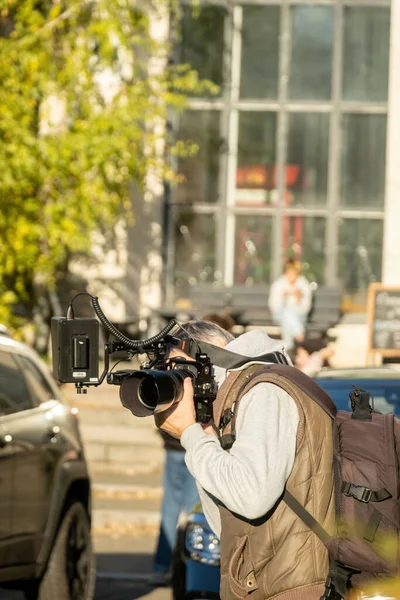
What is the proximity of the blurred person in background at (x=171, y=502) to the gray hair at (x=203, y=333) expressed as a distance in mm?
5000

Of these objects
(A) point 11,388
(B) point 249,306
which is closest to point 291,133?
(B) point 249,306

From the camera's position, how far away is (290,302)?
1677 centimetres

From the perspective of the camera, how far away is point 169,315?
1769cm

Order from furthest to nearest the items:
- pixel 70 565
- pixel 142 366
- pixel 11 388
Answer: pixel 70 565, pixel 11 388, pixel 142 366

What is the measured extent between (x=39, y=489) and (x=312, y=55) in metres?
12.0

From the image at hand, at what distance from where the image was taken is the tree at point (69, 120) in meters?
15.7

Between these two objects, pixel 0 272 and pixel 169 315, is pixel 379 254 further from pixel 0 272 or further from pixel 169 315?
pixel 0 272

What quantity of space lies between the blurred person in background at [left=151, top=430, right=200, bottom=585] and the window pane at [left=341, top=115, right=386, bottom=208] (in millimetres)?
9584

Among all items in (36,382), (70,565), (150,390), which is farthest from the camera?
(36,382)

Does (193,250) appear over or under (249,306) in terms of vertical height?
over

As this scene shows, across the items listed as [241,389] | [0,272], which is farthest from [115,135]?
[241,389]

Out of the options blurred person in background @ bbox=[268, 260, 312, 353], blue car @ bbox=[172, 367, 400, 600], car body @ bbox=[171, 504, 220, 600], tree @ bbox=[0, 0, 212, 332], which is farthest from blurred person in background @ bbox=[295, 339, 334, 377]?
blurred person in background @ bbox=[268, 260, 312, 353]

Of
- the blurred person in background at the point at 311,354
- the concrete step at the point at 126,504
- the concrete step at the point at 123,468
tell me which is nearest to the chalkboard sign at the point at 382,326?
the concrete step at the point at 123,468

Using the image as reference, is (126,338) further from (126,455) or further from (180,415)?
(126,455)
